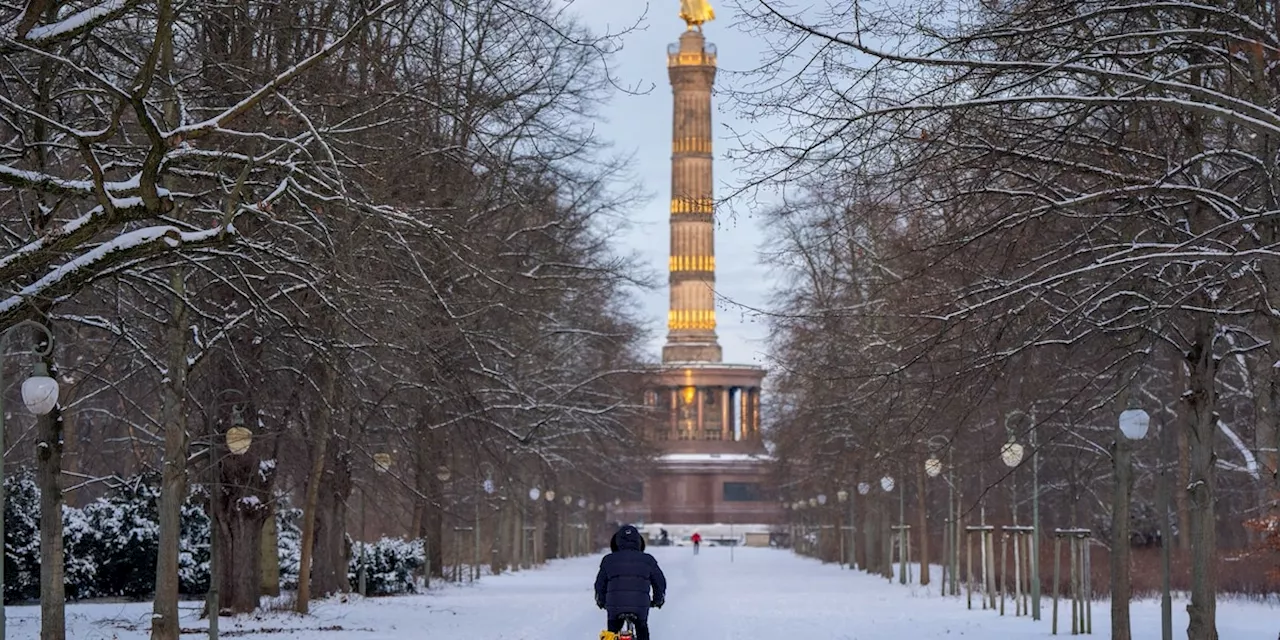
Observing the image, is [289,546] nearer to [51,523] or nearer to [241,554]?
[241,554]

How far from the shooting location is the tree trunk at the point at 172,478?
2044 cm

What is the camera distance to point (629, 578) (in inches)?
647

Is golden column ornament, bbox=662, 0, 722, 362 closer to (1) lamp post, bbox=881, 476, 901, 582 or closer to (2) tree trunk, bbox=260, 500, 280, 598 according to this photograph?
(1) lamp post, bbox=881, 476, 901, 582

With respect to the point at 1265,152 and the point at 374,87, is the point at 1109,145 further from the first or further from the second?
the point at 374,87

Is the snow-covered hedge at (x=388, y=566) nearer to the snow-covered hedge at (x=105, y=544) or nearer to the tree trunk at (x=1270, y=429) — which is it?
the snow-covered hedge at (x=105, y=544)

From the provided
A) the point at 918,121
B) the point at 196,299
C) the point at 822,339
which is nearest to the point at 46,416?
the point at 196,299

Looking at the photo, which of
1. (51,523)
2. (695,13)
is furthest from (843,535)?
(695,13)

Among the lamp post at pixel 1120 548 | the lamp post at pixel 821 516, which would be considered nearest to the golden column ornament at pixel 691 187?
the lamp post at pixel 821 516

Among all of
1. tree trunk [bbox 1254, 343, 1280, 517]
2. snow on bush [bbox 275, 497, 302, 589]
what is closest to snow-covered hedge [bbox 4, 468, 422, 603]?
snow on bush [bbox 275, 497, 302, 589]

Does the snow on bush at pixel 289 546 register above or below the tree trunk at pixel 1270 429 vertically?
below

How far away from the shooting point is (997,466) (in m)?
48.4

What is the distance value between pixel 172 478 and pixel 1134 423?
988cm

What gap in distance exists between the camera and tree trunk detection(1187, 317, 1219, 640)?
62.6ft

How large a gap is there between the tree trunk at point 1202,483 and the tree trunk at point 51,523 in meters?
11.2
